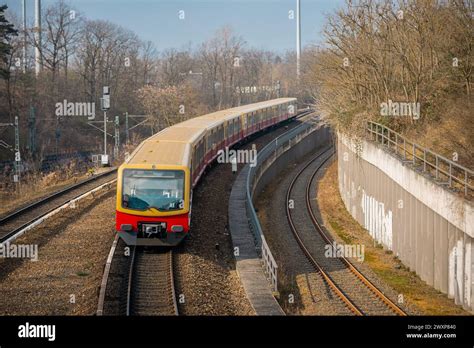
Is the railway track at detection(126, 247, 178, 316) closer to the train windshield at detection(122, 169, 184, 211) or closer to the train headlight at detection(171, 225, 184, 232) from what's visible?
the train headlight at detection(171, 225, 184, 232)

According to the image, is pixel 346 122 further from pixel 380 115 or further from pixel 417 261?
pixel 417 261

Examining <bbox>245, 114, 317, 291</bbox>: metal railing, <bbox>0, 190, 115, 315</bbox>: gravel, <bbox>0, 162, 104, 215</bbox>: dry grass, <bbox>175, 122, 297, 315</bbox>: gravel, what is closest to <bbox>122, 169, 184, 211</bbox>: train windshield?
<bbox>175, 122, 297, 315</bbox>: gravel

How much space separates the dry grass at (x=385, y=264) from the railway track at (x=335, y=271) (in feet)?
1.89

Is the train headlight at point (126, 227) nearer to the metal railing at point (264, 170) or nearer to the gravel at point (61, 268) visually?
the gravel at point (61, 268)

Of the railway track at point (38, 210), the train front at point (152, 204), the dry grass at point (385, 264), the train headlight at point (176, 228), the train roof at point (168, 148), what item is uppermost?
the train roof at point (168, 148)

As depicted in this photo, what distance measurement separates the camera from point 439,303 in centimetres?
1467

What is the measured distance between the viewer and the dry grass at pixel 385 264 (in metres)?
14.6

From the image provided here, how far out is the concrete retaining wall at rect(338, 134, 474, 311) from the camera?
1428 cm

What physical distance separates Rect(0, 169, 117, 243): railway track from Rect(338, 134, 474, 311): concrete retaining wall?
404 inches

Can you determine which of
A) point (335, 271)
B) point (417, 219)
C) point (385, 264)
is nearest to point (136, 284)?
point (335, 271)

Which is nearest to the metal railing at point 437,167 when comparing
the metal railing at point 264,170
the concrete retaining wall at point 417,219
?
the concrete retaining wall at point 417,219
